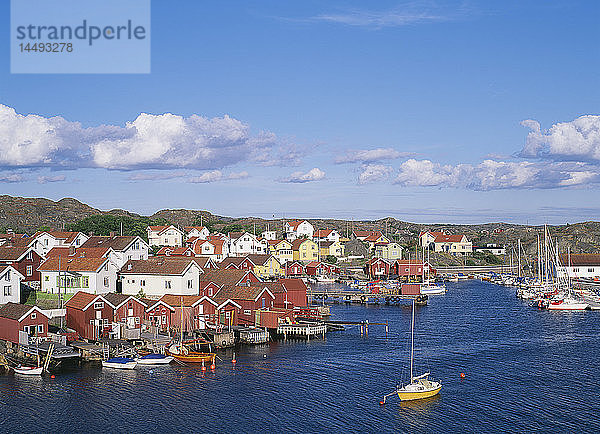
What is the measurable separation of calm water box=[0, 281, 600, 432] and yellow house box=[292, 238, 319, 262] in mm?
79224

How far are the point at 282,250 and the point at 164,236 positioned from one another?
2473 centimetres

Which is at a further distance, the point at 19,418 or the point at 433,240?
the point at 433,240

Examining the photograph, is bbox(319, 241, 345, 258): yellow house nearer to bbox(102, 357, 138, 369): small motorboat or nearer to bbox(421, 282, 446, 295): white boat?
bbox(421, 282, 446, 295): white boat

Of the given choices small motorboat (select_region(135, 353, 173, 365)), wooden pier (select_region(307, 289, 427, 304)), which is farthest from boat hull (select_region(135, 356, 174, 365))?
wooden pier (select_region(307, 289, 427, 304))

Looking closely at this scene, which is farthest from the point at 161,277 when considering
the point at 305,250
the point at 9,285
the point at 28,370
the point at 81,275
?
the point at 305,250

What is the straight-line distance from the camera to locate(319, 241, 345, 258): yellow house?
149 meters

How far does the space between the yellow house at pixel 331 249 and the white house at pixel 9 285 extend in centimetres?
8982

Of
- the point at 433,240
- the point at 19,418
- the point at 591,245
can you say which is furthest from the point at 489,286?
the point at 19,418

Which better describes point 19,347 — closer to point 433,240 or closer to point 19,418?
point 19,418

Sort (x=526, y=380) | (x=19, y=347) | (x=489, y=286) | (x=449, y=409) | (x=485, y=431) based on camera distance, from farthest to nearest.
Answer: (x=489, y=286) < (x=19, y=347) < (x=526, y=380) < (x=449, y=409) < (x=485, y=431)

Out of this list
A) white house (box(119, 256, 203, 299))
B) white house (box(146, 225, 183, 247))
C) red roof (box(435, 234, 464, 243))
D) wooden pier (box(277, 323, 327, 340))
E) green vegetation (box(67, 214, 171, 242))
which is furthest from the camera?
red roof (box(435, 234, 464, 243))

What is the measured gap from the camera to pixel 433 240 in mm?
171500

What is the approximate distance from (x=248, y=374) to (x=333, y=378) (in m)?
6.11

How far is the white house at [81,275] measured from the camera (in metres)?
69.0
